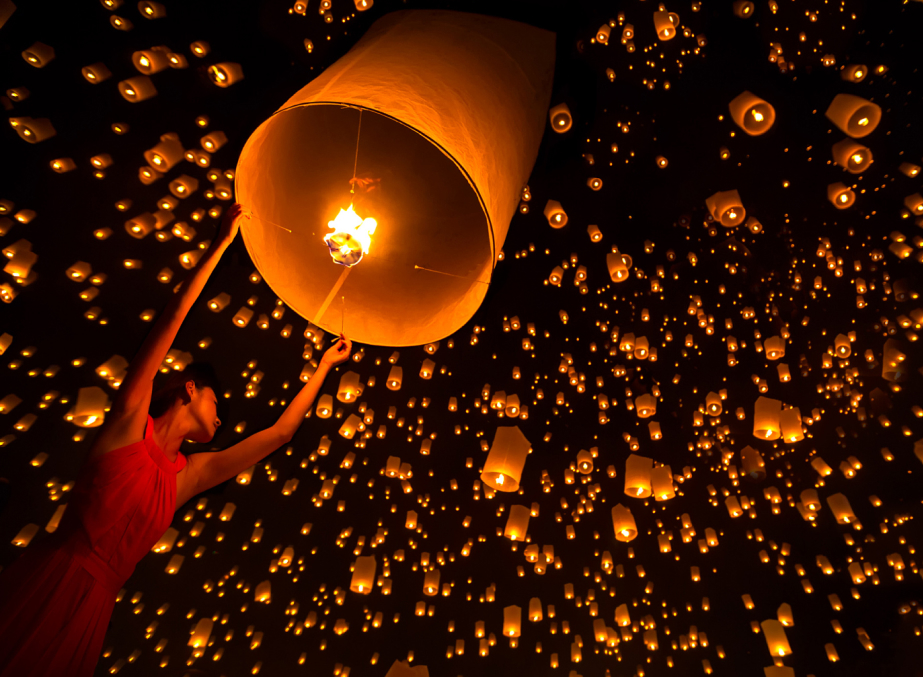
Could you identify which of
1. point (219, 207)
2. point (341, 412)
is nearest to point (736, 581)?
point (341, 412)

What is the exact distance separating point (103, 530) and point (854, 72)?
4.48m

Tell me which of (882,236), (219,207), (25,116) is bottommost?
(219,207)

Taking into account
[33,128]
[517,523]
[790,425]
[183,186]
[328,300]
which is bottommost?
[517,523]

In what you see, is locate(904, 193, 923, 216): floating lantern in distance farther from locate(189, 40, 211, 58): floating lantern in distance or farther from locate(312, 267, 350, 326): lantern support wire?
locate(189, 40, 211, 58): floating lantern in distance

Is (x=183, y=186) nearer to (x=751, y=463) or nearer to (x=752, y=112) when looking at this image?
(x=752, y=112)

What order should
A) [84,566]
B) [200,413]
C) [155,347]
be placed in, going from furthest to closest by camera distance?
[200,413] < [155,347] < [84,566]

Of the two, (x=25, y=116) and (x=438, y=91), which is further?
(x=25, y=116)

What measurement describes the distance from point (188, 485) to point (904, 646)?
21.9 feet

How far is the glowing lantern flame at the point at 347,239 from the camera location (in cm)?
191

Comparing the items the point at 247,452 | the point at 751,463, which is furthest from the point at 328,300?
the point at 751,463

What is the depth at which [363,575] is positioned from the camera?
388 cm

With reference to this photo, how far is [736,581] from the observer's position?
15.8 ft

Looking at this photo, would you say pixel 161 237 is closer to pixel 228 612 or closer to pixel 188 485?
pixel 188 485

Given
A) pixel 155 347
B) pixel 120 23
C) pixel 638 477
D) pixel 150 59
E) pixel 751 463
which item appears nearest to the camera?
pixel 155 347
